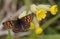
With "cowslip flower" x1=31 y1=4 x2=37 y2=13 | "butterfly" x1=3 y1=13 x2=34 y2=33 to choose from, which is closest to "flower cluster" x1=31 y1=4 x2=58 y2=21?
"cowslip flower" x1=31 y1=4 x2=37 y2=13

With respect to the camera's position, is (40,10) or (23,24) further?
(40,10)

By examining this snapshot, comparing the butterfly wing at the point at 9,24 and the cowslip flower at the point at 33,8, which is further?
the cowslip flower at the point at 33,8

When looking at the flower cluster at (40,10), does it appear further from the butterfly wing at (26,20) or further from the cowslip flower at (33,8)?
the butterfly wing at (26,20)

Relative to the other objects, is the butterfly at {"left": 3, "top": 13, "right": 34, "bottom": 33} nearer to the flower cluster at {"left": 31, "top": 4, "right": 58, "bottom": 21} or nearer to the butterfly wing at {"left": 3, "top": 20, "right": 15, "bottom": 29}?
the butterfly wing at {"left": 3, "top": 20, "right": 15, "bottom": 29}

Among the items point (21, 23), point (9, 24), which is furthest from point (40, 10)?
point (9, 24)

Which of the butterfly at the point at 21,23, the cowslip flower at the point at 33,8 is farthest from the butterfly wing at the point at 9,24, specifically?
the cowslip flower at the point at 33,8

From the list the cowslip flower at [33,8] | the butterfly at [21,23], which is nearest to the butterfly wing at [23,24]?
the butterfly at [21,23]

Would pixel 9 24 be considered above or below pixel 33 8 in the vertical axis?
below

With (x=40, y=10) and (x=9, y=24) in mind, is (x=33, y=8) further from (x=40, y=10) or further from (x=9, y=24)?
(x=9, y=24)

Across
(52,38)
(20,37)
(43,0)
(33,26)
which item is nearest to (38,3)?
(43,0)

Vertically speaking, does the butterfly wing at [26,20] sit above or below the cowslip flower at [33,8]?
below

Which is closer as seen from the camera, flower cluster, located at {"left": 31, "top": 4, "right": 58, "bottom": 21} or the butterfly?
the butterfly

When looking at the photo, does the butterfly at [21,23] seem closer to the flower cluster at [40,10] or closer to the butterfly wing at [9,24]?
the butterfly wing at [9,24]
